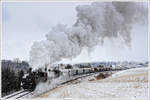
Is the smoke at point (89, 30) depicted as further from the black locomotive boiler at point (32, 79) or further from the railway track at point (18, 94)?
the railway track at point (18, 94)

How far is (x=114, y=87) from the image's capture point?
2361 mm

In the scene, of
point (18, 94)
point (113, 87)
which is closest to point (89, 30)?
point (113, 87)

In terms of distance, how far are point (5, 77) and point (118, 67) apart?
1450mm

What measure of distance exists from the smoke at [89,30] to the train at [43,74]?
0.11 metres

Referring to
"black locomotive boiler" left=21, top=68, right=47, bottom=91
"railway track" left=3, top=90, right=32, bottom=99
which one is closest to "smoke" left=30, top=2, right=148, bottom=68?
"black locomotive boiler" left=21, top=68, right=47, bottom=91

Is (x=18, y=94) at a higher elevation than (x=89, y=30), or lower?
lower

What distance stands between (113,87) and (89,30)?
80cm

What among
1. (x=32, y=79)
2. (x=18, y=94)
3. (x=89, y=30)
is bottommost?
(x=18, y=94)

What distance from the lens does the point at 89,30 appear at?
238cm

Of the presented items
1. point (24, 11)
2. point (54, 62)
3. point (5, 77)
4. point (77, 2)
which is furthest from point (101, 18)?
point (5, 77)

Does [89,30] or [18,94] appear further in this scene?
[89,30]

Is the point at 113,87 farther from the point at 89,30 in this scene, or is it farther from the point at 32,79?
the point at 32,79

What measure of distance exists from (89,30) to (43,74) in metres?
0.82

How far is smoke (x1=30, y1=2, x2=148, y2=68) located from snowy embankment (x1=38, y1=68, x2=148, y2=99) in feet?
1.27
